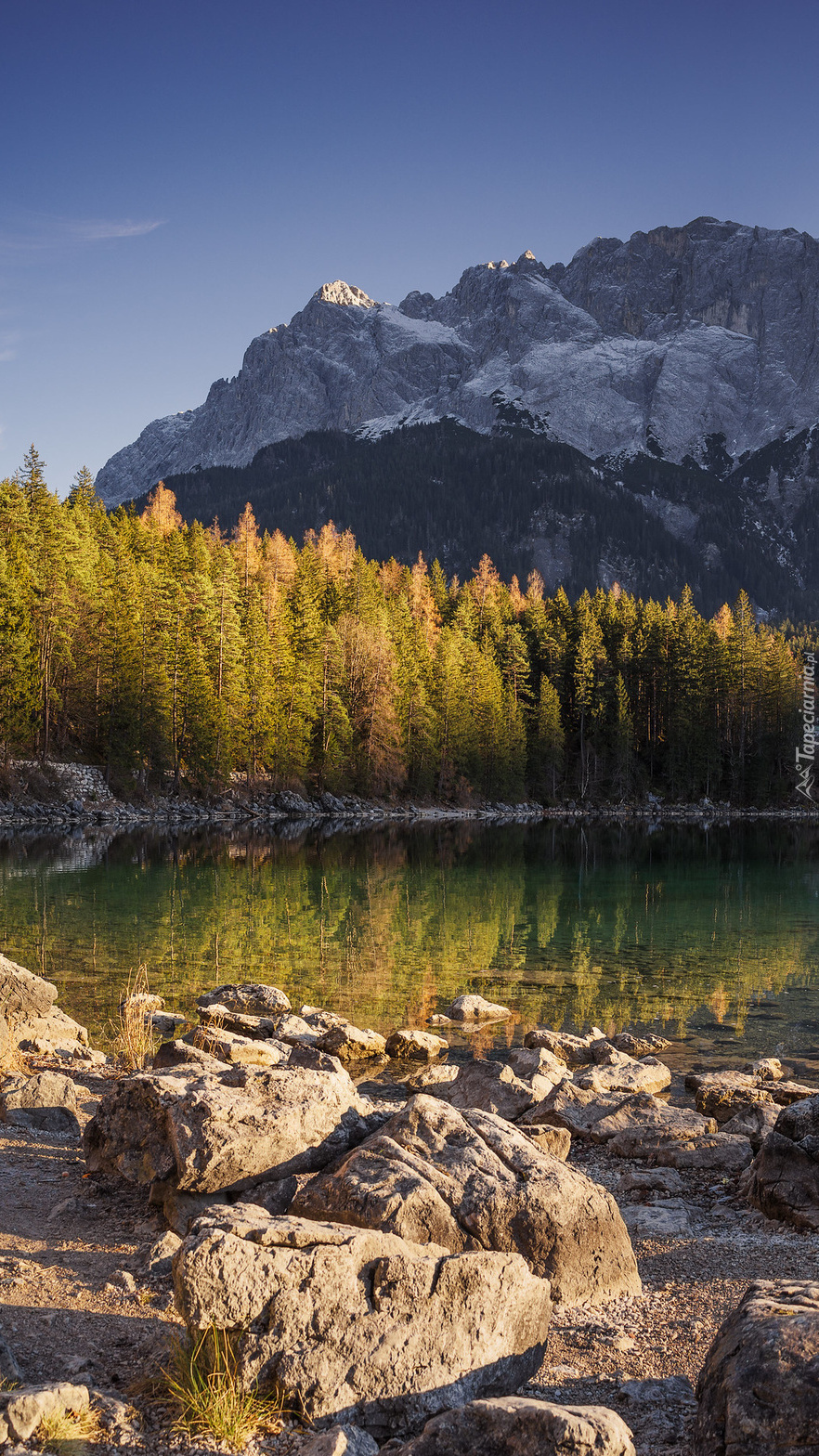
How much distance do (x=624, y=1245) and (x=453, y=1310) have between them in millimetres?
2360

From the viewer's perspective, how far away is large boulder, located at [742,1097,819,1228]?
8406 mm

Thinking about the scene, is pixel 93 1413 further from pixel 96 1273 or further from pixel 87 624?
pixel 87 624

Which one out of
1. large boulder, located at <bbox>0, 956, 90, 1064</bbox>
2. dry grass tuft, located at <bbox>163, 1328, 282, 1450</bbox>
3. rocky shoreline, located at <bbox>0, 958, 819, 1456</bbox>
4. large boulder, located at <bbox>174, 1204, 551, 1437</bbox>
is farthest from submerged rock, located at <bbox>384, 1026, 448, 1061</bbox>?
dry grass tuft, located at <bbox>163, 1328, 282, 1450</bbox>

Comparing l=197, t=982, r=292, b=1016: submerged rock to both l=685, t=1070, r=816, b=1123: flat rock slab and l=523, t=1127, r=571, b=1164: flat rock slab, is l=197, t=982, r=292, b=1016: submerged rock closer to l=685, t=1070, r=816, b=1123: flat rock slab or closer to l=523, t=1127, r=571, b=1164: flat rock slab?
l=685, t=1070, r=816, b=1123: flat rock slab

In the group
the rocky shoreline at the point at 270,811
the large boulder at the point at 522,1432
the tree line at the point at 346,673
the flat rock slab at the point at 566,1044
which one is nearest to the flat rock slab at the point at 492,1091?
the flat rock slab at the point at 566,1044

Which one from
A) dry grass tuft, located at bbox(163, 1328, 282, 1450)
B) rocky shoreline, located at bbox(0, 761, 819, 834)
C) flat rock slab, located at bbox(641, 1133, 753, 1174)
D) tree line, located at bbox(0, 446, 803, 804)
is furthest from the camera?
tree line, located at bbox(0, 446, 803, 804)

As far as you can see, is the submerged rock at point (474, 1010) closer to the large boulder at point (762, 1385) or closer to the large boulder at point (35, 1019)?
the large boulder at point (35, 1019)

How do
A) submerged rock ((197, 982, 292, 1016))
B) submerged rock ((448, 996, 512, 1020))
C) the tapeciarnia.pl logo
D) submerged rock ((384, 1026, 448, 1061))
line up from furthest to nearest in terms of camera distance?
the tapeciarnia.pl logo
submerged rock ((448, 996, 512, 1020))
submerged rock ((197, 982, 292, 1016))
submerged rock ((384, 1026, 448, 1061))

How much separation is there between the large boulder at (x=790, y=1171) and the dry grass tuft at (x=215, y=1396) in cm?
546

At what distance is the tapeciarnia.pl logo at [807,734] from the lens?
95.3 m

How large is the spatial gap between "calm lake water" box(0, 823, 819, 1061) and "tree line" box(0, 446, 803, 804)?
20.7 m

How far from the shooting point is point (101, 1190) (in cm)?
810

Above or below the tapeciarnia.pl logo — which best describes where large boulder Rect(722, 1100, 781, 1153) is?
below

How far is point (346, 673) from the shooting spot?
270ft
